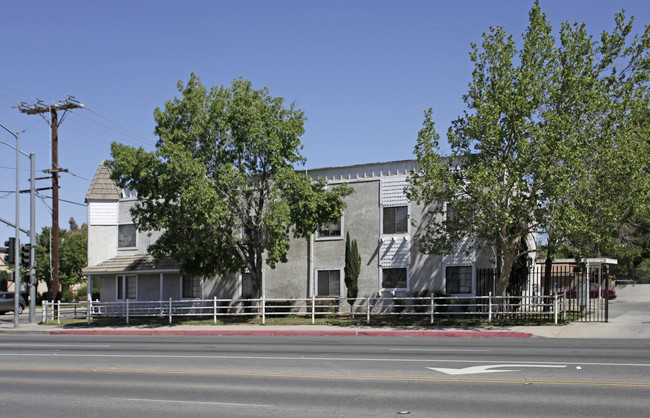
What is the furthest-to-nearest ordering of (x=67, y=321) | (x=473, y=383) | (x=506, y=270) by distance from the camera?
1. (x=67, y=321)
2. (x=506, y=270)
3. (x=473, y=383)

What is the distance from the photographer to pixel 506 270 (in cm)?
2591

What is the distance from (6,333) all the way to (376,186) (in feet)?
60.0

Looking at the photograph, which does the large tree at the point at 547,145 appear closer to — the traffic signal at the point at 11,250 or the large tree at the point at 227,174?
the large tree at the point at 227,174

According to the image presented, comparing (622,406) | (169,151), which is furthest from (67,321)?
(622,406)

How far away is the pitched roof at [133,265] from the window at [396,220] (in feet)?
38.9

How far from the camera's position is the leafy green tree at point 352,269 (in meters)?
32.5

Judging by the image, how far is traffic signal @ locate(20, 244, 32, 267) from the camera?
3198cm

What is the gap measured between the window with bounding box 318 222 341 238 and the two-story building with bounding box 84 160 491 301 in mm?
50

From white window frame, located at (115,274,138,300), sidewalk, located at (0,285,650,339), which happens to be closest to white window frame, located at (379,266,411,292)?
sidewalk, located at (0,285,650,339)

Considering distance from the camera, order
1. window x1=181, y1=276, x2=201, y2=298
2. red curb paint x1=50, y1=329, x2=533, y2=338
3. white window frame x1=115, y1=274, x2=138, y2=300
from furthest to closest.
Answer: white window frame x1=115, y1=274, x2=138, y2=300 → window x1=181, y1=276, x2=201, y2=298 → red curb paint x1=50, y1=329, x2=533, y2=338

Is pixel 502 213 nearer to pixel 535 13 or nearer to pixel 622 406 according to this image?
pixel 535 13

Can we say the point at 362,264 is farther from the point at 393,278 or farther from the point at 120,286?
the point at 120,286

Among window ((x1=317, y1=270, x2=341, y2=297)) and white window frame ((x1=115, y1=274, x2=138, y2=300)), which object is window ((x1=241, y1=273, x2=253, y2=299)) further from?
white window frame ((x1=115, y1=274, x2=138, y2=300))

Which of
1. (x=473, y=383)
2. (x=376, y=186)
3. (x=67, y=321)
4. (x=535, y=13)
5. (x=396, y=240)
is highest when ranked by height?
(x=535, y=13)
